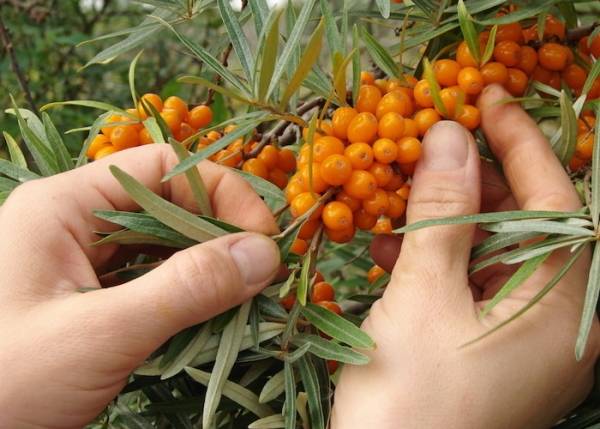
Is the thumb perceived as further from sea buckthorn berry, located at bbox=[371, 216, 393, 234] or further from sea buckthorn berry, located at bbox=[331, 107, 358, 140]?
sea buckthorn berry, located at bbox=[371, 216, 393, 234]

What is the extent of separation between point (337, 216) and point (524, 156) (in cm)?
26

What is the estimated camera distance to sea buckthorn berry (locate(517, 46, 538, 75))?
0.91 m

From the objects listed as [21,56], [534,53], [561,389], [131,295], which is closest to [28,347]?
[131,295]

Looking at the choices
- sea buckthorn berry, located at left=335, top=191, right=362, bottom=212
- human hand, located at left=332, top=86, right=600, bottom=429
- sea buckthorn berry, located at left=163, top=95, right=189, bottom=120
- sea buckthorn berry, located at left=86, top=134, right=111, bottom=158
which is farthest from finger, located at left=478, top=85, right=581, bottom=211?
sea buckthorn berry, located at left=86, top=134, right=111, bottom=158

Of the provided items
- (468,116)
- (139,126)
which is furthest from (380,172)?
(139,126)

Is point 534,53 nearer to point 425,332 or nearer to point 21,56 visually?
point 425,332

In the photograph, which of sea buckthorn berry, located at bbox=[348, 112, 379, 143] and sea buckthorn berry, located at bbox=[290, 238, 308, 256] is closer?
sea buckthorn berry, located at bbox=[348, 112, 379, 143]

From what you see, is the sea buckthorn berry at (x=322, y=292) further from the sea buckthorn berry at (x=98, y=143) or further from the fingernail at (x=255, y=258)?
the sea buckthorn berry at (x=98, y=143)

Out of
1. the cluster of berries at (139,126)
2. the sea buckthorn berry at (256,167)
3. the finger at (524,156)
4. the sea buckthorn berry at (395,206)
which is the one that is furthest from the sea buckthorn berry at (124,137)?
the finger at (524,156)

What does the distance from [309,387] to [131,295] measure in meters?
0.26

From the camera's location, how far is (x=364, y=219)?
34.0 inches

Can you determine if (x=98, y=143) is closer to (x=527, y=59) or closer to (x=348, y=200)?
(x=348, y=200)

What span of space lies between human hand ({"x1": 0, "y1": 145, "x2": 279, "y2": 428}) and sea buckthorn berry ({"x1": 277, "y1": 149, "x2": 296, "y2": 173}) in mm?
164

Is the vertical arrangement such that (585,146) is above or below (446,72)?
below
